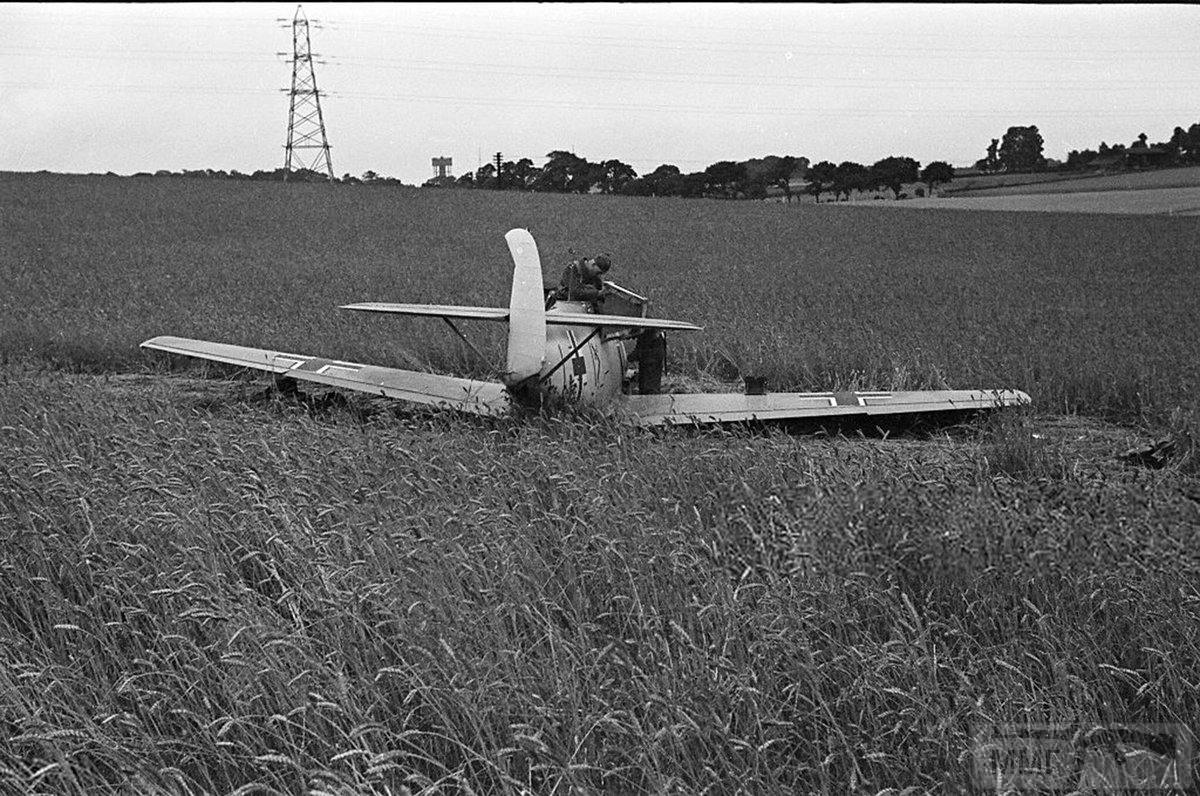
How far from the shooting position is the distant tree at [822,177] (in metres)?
22.2

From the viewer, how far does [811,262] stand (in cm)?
2802

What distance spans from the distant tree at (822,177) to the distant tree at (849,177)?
0.18m

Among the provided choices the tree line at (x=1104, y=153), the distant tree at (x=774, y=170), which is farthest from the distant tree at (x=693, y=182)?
the tree line at (x=1104, y=153)

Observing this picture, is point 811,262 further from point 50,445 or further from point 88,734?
point 88,734

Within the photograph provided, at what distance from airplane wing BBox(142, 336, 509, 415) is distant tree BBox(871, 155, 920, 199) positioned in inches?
524

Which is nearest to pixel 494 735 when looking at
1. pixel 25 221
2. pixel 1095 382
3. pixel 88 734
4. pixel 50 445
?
pixel 88 734

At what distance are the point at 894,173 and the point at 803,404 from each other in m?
14.5

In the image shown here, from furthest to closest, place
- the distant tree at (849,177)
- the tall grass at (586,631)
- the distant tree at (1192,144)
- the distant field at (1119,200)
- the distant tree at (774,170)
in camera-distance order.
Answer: the distant tree at (849,177), the distant tree at (774,170), the distant field at (1119,200), the distant tree at (1192,144), the tall grass at (586,631)

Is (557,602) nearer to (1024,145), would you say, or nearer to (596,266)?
(1024,145)

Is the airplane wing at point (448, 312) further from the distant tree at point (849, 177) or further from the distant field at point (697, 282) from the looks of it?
the distant tree at point (849, 177)

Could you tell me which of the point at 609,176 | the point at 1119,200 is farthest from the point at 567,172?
the point at 1119,200

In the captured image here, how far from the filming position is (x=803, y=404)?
978 cm

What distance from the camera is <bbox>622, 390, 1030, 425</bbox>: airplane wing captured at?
31.3ft

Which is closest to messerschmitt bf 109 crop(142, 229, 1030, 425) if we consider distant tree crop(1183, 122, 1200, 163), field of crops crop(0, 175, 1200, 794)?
field of crops crop(0, 175, 1200, 794)
